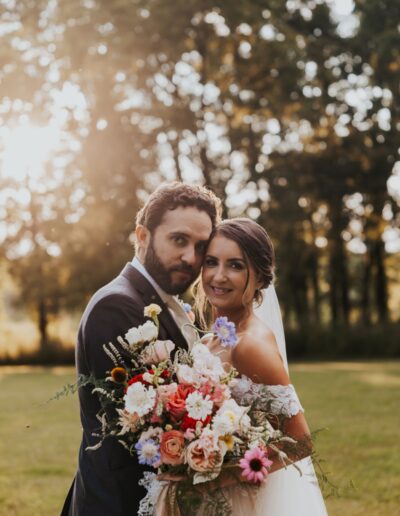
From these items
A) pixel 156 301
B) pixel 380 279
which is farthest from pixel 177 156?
pixel 156 301

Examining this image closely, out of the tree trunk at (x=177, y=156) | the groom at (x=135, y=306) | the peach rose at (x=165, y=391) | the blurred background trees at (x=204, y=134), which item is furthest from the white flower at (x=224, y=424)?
the tree trunk at (x=177, y=156)

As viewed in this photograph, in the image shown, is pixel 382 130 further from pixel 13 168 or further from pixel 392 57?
pixel 13 168

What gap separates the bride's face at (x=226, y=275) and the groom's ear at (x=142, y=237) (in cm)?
32

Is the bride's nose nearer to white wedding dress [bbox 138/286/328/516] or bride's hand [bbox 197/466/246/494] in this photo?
white wedding dress [bbox 138/286/328/516]

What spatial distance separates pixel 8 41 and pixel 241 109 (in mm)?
14824

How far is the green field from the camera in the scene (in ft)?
29.0

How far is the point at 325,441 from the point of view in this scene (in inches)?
481

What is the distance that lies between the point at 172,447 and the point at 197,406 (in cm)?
19

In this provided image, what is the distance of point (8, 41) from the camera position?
42.8ft

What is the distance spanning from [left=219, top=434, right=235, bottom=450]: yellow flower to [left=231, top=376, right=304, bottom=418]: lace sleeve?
15.9 inches

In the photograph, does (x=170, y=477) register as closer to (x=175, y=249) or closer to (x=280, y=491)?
(x=175, y=249)

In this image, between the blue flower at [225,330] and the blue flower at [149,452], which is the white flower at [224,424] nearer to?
the blue flower at [149,452]

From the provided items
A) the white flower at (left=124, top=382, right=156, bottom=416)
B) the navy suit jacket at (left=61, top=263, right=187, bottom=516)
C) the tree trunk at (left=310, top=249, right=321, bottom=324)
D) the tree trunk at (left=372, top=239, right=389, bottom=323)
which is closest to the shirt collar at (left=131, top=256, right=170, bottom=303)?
the navy suit jacket at (left=61, top=263, right=187, bottom=516)

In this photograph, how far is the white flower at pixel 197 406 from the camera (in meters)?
3.28
